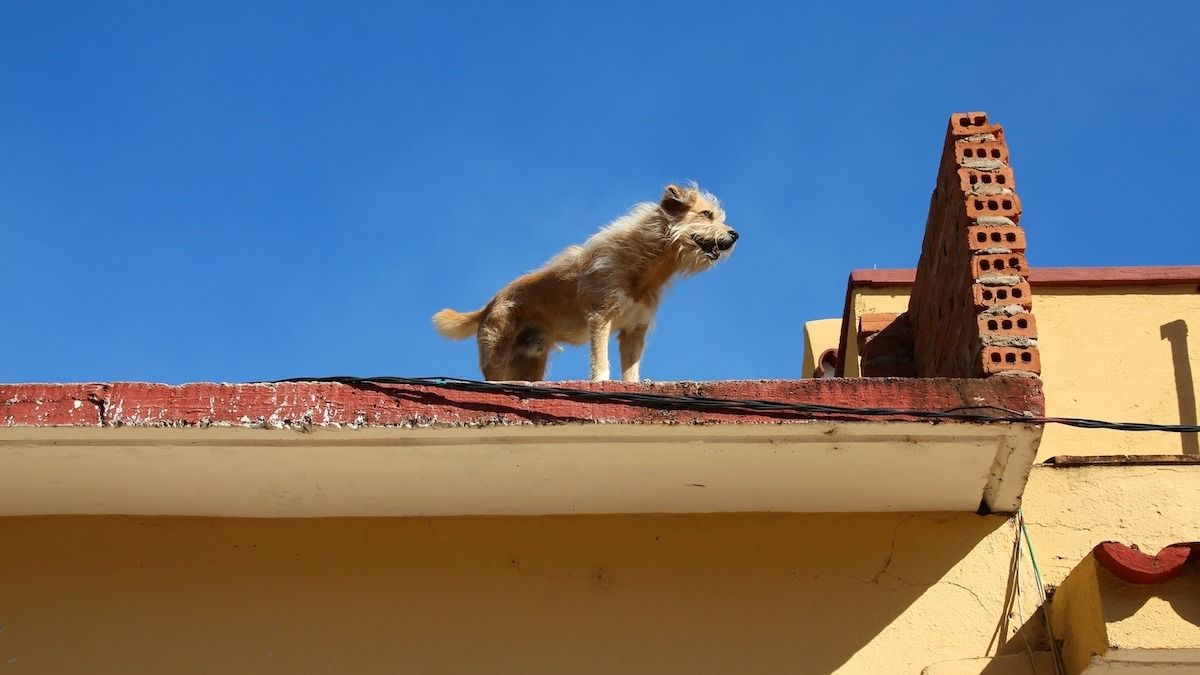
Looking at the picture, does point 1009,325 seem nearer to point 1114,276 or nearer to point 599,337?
point 599,337

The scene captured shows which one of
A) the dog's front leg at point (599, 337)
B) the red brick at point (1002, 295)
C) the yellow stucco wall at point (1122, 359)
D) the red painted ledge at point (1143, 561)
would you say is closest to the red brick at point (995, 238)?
the red brick at point (1002, 295)

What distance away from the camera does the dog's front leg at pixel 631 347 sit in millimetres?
9188

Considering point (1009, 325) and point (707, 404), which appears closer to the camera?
point (707, 404)

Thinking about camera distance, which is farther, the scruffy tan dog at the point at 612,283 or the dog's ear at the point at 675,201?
the dog's ear at the point at 675,201

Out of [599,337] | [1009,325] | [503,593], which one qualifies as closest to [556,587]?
[503,593]

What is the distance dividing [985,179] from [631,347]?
3.23m

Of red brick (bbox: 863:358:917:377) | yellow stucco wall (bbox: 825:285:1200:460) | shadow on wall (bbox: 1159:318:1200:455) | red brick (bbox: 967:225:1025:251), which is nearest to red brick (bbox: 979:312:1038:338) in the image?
red brick (bbox: 967:225:1025:251)

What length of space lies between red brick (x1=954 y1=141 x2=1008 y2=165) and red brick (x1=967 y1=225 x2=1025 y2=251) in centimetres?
45

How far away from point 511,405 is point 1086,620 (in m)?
2.29

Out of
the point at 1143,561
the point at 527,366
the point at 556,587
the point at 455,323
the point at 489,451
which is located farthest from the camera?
the point at 455,323

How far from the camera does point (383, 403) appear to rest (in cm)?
541

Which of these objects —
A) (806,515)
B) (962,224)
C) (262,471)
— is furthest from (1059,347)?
(262,471)

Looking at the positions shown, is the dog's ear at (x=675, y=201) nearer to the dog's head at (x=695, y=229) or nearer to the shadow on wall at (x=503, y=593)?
the dog's head at (x=695, y=229)

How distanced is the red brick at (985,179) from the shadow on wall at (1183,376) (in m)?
2.93
